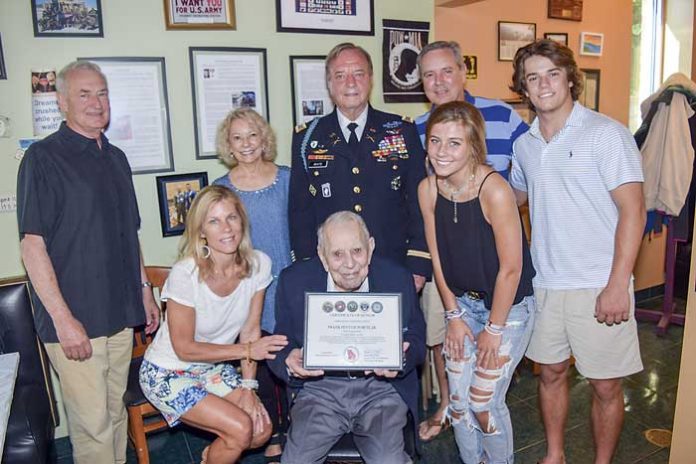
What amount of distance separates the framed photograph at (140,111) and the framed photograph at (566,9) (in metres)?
3.17

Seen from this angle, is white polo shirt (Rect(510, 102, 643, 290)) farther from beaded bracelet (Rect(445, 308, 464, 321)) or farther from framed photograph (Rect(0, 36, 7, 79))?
framed photograph (Rect(0, 36, 7, 79))

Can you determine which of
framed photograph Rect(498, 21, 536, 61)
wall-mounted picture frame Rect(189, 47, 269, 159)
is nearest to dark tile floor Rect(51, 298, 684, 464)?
wall-mounted picture frame Rect(189, 47, 269, 159)

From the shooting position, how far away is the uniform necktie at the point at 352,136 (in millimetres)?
2510

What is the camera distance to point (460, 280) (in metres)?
2.18

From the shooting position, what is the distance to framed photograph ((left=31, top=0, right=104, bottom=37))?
2.60 m

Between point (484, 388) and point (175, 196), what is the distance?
5.80ft

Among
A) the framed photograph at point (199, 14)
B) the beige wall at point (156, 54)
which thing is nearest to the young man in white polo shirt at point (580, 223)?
the beige wall at point (156, 54)

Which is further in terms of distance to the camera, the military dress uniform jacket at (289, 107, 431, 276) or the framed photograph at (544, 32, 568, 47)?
the framed photograph at (544, 32, 568, 47)

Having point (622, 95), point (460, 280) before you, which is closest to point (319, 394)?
point (460, 280)

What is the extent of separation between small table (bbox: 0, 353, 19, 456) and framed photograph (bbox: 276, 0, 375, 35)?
201 cm

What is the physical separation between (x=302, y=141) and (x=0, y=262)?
5.01 feet

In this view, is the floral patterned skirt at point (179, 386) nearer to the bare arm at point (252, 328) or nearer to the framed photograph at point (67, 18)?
the bare arm at point (252, 328)

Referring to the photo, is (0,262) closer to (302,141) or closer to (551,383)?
(302,141)

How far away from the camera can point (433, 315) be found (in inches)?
113
